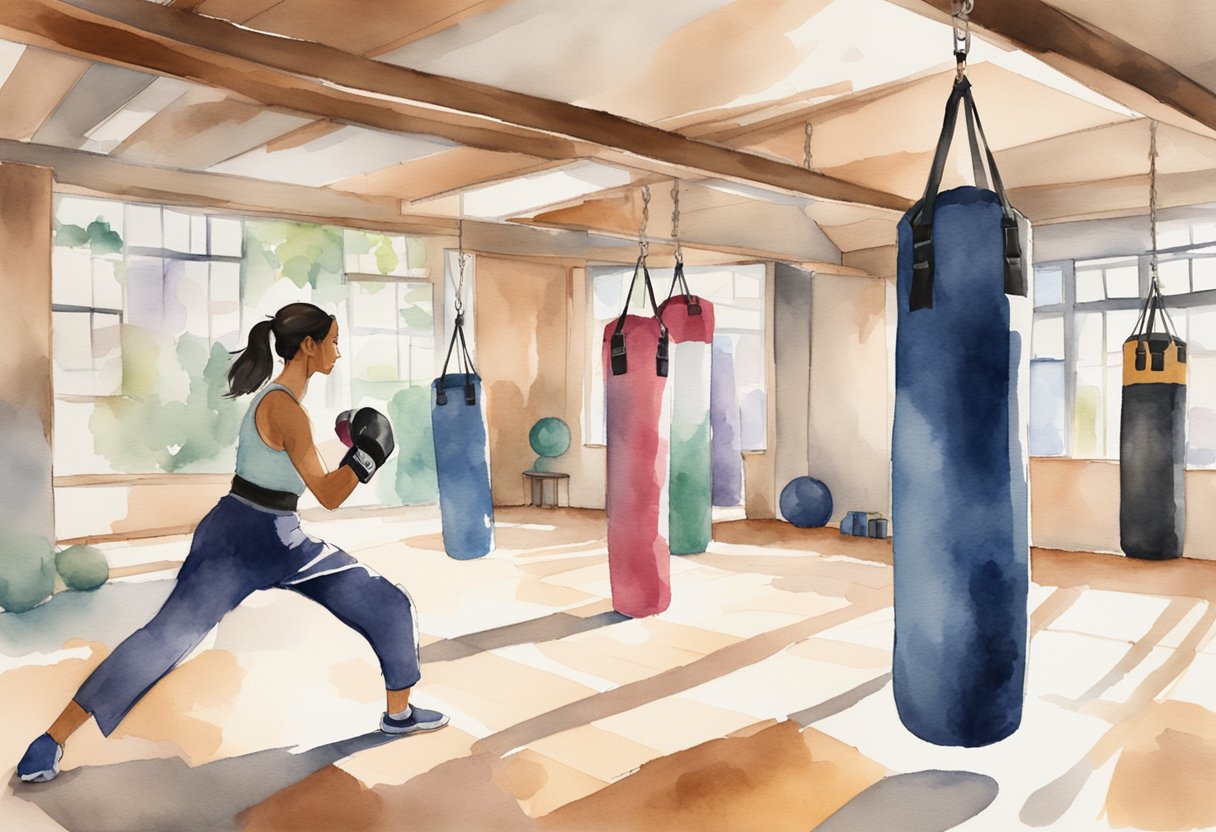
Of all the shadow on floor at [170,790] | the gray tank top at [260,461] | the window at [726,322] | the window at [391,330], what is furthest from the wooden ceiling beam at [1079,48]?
the window at [391,330]

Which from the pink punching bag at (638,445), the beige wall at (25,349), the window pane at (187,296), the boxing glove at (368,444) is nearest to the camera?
the boxing glove at (368,444)

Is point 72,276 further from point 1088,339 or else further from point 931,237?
point 1088,339

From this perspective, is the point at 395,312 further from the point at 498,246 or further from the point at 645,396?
the point at 645,396

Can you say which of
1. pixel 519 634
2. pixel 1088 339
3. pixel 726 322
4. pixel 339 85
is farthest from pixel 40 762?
pixel 726 322

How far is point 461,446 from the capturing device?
203 inches

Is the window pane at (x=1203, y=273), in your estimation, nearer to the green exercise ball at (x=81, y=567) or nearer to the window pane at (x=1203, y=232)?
the window pane at (x=1203, y=232)

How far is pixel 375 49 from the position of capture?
11.5ft

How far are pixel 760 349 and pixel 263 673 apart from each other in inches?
224

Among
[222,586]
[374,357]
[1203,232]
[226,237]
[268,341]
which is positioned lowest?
[222,586]

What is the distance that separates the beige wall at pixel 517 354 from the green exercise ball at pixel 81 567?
3.67 metres

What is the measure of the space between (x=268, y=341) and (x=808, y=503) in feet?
17.3

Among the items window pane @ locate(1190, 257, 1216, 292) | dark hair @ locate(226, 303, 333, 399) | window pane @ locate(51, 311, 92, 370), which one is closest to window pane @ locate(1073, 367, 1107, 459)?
window pane @ locate(1190, 257, 1216, 292)

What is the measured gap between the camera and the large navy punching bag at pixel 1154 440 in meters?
5.07

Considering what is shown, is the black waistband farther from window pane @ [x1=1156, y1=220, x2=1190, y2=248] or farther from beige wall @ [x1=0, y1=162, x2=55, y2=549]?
window pane @ [x1=1156, y1=220, x2=1190, y2=248]
